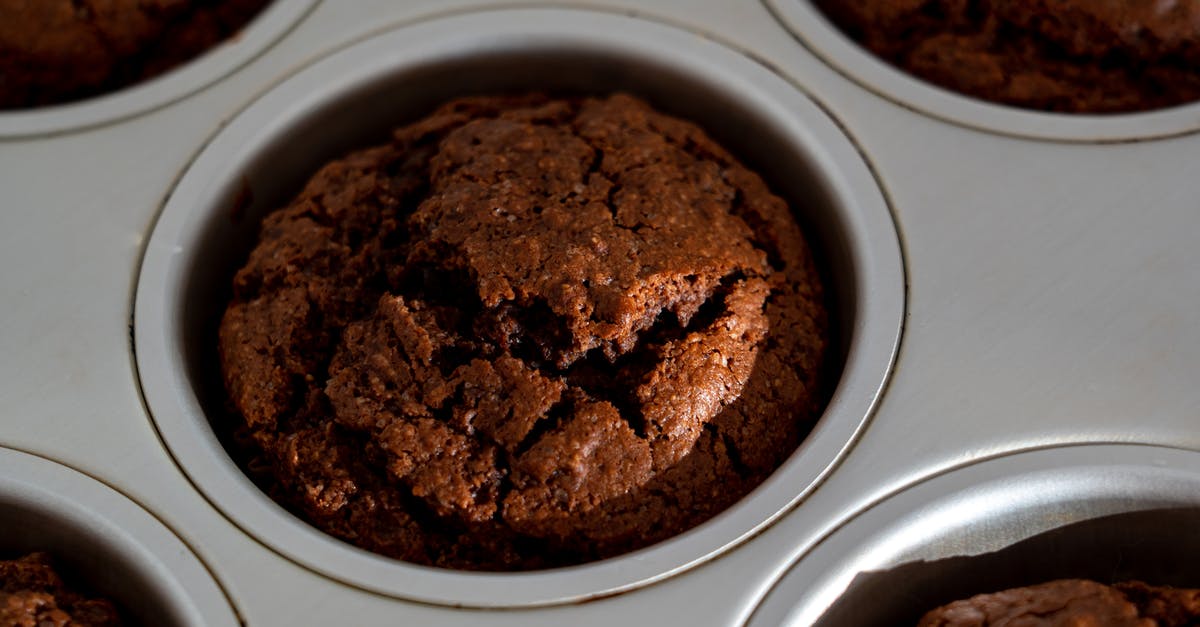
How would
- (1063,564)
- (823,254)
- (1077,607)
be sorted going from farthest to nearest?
(823,254)
(1063,564)
(1077,607)

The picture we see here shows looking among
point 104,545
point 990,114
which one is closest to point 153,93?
point 104,545

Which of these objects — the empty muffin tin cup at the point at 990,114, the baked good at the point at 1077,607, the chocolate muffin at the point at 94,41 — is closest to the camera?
the baked good at the point at 1077,607

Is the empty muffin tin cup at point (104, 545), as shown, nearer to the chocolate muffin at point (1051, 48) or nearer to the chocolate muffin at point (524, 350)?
the chocolate muffin at point (524, 350)

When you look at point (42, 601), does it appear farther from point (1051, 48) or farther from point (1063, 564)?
point (1051, 48)

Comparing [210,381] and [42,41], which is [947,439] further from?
[42,41]

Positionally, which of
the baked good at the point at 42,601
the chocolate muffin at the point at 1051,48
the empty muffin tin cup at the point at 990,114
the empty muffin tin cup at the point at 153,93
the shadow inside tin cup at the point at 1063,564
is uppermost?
the chocolate muffin at the point at 1051,48

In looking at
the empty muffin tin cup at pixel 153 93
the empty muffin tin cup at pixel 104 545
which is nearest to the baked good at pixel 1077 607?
the empty muffin tin cup at pixel 104 545
